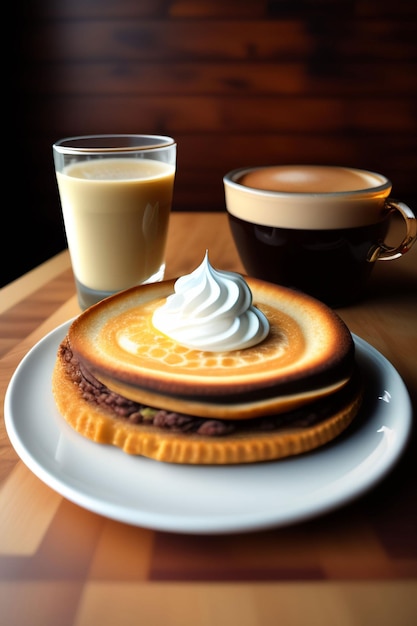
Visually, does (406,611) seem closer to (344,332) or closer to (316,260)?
(344,332)

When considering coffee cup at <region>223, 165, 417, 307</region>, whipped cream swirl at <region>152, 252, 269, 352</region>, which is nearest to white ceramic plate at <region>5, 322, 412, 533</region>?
whipped cream swirl at <region>152, 252, 269, 352</region>

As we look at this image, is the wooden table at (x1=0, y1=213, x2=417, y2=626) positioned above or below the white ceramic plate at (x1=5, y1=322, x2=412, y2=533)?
below

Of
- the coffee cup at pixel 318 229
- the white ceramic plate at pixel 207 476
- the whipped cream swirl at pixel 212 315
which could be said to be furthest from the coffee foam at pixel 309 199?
the white ceramic plate at pixel 207 476

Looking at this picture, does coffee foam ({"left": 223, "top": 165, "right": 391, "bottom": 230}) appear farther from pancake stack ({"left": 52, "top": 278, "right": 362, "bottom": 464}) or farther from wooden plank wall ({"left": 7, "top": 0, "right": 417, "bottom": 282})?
wooden plank wall ({"left": 7, "top": 0, "right": 417, "bottom": 282})

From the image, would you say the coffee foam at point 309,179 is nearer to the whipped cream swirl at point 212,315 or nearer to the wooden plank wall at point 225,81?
the whipped cream swirl at point 212,315

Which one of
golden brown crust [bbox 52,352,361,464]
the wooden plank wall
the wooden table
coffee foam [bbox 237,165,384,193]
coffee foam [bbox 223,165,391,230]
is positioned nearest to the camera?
the wooden table

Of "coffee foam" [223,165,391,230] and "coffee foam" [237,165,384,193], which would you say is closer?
"coffee foam" [223,165,391,230]

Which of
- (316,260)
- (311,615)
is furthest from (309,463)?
(316,260)
